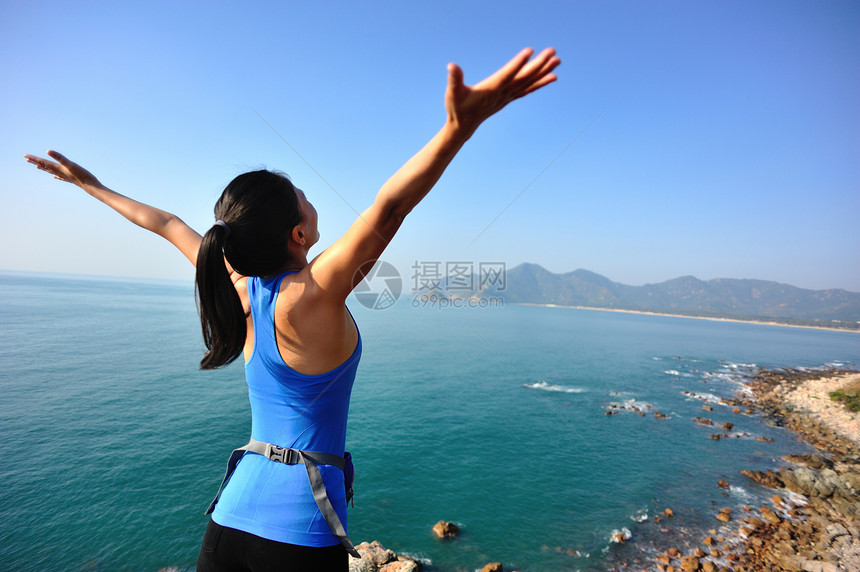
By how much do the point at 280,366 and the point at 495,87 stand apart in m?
1.16

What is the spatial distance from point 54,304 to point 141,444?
7342 centimetres

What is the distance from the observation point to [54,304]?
69375 mm

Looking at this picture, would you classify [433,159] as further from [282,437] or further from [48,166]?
A: [48,166]

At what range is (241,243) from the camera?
4.54 ft

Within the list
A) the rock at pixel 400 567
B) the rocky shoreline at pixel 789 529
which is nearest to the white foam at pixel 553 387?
the rocky shoreline at pixel 789 529

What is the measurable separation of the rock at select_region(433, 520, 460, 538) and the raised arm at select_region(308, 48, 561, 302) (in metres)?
14.7

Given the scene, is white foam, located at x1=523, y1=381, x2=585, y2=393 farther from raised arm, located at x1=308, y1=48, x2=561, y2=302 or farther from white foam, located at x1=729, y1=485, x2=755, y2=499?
raised arm, located at x1=308, y1=48, x2=561, y2=302

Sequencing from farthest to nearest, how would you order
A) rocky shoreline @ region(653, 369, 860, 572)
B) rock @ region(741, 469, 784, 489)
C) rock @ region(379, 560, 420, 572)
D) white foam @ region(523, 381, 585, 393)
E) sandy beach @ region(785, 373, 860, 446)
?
white foam @ region(523, 381, 585, 393), sandy beach @ region(785, 373, 860, 446), rock @ region(741, 469, 784, 489), rocky shoreline @ region(653, 369, 860, 572), rock @ region(379, 560, 420, 572)

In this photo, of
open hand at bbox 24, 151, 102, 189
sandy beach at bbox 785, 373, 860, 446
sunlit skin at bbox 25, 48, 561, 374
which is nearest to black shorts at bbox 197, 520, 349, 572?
sunlit skin at bbox 25, 48, 561, 374

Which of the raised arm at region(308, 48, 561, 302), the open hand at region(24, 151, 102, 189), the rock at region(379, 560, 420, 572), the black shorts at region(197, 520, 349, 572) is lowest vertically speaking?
the rock at region(379, 560, 420, 572)

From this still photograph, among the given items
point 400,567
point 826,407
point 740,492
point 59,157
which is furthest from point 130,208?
point 826,407

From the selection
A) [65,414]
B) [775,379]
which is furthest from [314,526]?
[775,379]

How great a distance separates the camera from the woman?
1.32m

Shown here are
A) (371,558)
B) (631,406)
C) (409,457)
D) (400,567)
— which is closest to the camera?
(400,567)
